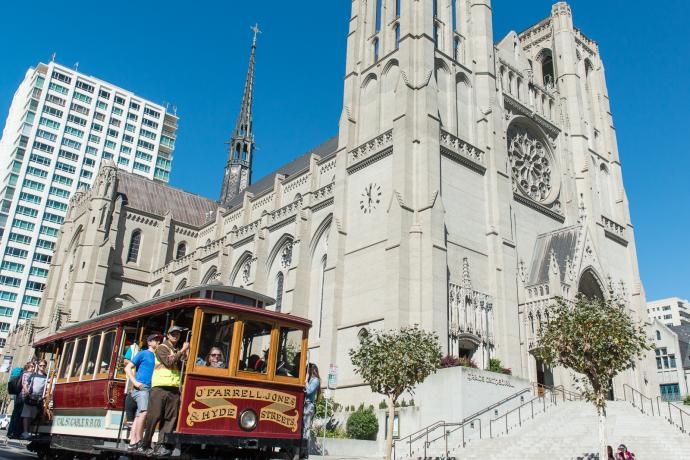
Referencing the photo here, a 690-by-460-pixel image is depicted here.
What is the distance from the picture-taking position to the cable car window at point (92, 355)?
1188 centimetres

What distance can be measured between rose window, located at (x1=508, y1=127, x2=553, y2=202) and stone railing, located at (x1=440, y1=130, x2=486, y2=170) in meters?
3.85

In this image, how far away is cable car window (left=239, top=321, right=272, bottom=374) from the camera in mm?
10266

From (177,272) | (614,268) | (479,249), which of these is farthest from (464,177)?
(177,272)

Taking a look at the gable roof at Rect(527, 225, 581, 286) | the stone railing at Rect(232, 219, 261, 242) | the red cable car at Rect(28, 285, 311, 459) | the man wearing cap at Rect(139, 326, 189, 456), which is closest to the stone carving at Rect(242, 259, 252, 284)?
the stone railing at Rect(232, 219, 261, 242)

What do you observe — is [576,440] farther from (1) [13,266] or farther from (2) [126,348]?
(1) [13,266]

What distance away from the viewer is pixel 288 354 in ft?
36.8

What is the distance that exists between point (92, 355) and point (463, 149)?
2387 cm

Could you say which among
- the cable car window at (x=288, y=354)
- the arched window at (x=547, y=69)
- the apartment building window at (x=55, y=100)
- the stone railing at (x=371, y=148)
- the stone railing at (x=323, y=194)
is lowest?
the cable car window at (x=288, y=354)

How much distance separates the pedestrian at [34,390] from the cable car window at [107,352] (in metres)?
3.30

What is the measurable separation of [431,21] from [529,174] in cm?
1150

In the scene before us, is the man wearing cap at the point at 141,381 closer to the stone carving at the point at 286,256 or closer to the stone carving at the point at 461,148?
the stone carving at the point at 461,148

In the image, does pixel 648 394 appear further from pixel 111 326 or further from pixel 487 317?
pixel 111 326

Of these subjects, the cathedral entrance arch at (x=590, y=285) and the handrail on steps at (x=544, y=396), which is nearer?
the handrail on steps at (x=544, y=396)

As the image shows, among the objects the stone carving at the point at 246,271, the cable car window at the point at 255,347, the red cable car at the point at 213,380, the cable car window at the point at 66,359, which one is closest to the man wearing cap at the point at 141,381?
the red cable car at the point at 213,380
